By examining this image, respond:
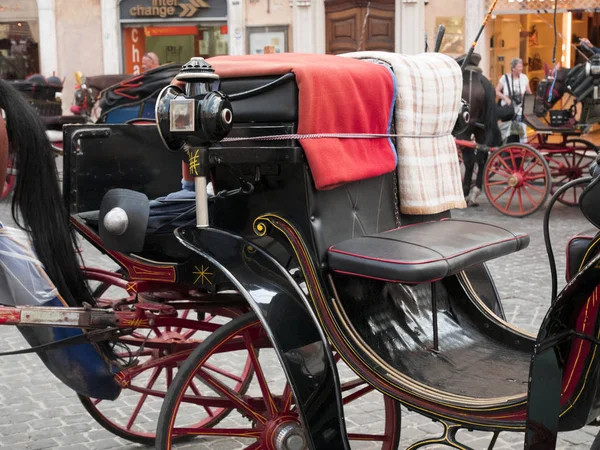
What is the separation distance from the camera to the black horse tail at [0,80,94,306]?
3.18m

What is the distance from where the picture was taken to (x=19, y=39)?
1798cm

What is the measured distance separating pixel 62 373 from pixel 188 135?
41.2 inches

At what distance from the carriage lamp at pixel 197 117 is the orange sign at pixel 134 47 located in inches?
616

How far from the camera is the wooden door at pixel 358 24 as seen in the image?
16.7 metres

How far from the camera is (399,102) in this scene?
121 inches

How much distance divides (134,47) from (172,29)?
851 millimetres

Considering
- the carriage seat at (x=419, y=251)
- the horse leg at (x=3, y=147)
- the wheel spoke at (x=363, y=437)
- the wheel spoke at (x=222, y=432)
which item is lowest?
the wheel spoke at (x=363, y=437)

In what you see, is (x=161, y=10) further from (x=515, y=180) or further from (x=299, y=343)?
(x=299, y=343)

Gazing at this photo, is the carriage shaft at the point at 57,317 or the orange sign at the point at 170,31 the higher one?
the orange sign at the point at 170,31

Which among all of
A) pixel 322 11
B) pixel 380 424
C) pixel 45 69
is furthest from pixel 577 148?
pixel 45 69

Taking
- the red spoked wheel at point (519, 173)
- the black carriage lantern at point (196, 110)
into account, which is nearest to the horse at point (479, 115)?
the red spoked wheel at point (519, 173)

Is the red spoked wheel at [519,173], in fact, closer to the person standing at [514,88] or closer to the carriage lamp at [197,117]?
the person standing at [514,88]

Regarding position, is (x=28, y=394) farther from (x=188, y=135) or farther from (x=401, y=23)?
(x=401, y=23)

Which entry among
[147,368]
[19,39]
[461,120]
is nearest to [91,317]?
[147,368]
